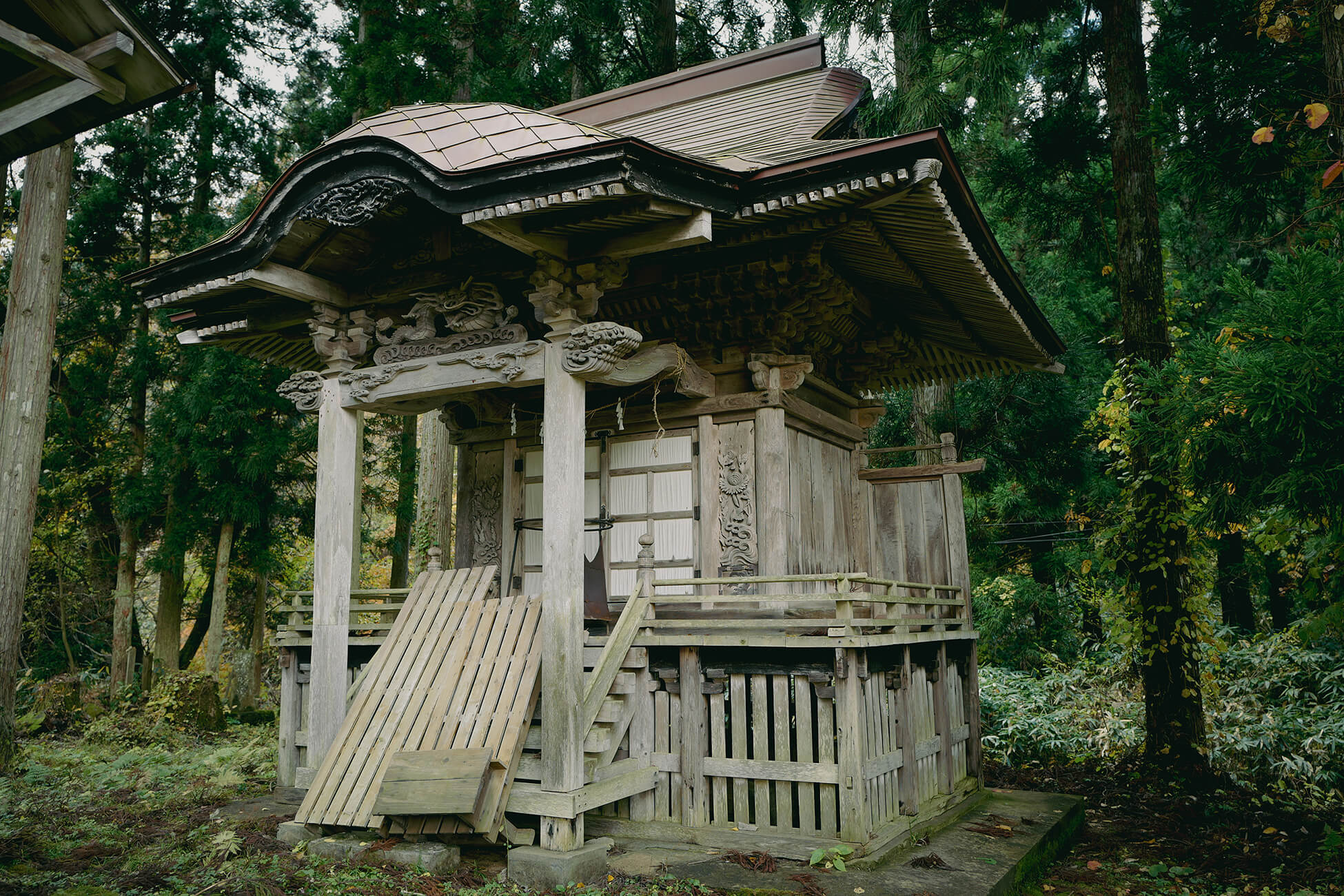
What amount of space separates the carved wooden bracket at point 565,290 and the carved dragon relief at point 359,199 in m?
1.08

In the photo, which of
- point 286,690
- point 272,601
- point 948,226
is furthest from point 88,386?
point 948,226

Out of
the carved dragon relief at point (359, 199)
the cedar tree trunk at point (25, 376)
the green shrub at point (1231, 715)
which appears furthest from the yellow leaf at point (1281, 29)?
the cedar tree trunk at point (25, 376)

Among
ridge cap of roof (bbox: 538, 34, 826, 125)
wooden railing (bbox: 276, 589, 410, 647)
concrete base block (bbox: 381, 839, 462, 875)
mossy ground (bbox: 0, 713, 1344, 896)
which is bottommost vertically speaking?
mossy ground (bbox: 0, 713, 1344, 896)

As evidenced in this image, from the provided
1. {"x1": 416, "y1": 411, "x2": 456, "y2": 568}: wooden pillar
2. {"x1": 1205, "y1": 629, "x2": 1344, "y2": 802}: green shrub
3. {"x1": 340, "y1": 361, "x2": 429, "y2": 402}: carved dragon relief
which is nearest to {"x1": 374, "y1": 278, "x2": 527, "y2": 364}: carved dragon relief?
{"x1": 340, "y1": 361, "x2": 429, "y2": 402}: carved dragon relief

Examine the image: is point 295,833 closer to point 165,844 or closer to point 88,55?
point 165,844

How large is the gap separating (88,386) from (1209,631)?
1482cm

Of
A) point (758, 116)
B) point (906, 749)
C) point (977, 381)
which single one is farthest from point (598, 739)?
point (977, 381)

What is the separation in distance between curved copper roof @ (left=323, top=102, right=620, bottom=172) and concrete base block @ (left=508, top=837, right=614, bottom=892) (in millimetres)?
4209

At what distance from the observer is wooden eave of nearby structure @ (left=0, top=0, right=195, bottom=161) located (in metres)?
3.94

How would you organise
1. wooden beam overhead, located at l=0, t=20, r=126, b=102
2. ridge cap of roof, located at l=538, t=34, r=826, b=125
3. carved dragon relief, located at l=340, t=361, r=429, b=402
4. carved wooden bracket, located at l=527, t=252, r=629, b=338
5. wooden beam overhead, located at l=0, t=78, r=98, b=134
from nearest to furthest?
wooden beam overhead, located at l=0, t=20, r=126, b=102
wooden beam overhead, located at l=0, t=78, r=98, b=134
carved wooden bracket, located at l=527, t=252, r=629, b=338
carved dragon relief, located at l=340, t=361, r=429, b=402
ridge cap of roof, located at l=538, t=34, r=826, b=125

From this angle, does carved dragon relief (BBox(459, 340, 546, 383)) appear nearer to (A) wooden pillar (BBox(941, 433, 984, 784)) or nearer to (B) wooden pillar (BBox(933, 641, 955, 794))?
(B) wooden pillar (BBox(933, 641, 955, 794))

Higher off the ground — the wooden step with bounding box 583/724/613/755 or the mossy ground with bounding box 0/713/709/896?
the wooden step with bounding box 583/724/613/755

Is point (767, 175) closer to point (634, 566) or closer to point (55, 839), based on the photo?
Answer: point (634, 566)

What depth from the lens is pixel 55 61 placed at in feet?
12.6
